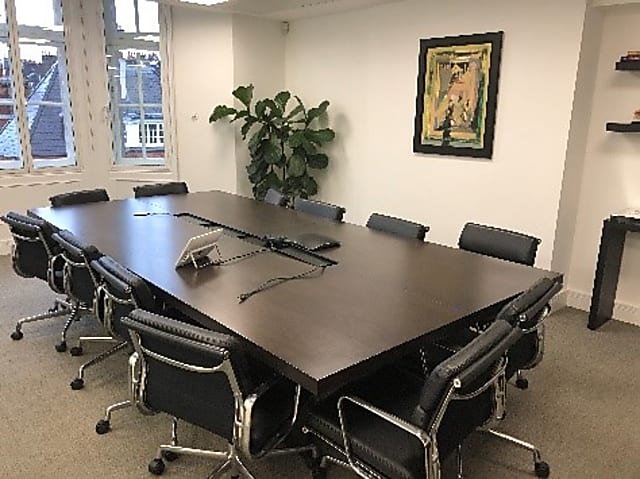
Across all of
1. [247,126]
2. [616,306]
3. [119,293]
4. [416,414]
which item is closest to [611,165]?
[616,306]

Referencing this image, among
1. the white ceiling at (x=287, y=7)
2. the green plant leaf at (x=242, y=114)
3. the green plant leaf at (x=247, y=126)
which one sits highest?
the white ceiling at (x=287, y=7)

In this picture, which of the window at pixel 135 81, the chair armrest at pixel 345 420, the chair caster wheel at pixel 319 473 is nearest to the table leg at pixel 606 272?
the chair caster wheel at pixel 319 473

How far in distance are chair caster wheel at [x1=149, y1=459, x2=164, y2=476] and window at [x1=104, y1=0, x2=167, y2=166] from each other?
4669 mm

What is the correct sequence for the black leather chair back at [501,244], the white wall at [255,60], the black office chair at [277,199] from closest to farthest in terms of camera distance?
the black leather chair back at [501,244] → the black office chair at [277,199] → the white wall at [255,60]

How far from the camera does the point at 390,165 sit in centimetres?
508

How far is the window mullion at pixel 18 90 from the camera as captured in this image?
5298mm

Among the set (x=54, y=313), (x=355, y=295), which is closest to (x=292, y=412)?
(x=355, y=295)

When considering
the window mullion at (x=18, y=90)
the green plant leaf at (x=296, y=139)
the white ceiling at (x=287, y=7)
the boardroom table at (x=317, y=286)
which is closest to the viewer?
the boardroom table at (x=317, y=286)

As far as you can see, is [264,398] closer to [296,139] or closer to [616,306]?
[616,306]

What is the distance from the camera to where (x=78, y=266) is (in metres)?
2.86

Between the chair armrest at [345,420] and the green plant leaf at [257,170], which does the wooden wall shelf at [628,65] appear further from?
the green plant leaf at [257,170]

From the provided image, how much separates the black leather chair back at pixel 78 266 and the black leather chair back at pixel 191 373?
943 mm

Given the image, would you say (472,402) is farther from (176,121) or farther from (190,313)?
(176,121)

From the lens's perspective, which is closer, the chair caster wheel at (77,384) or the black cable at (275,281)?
the black cable at (275,281)
